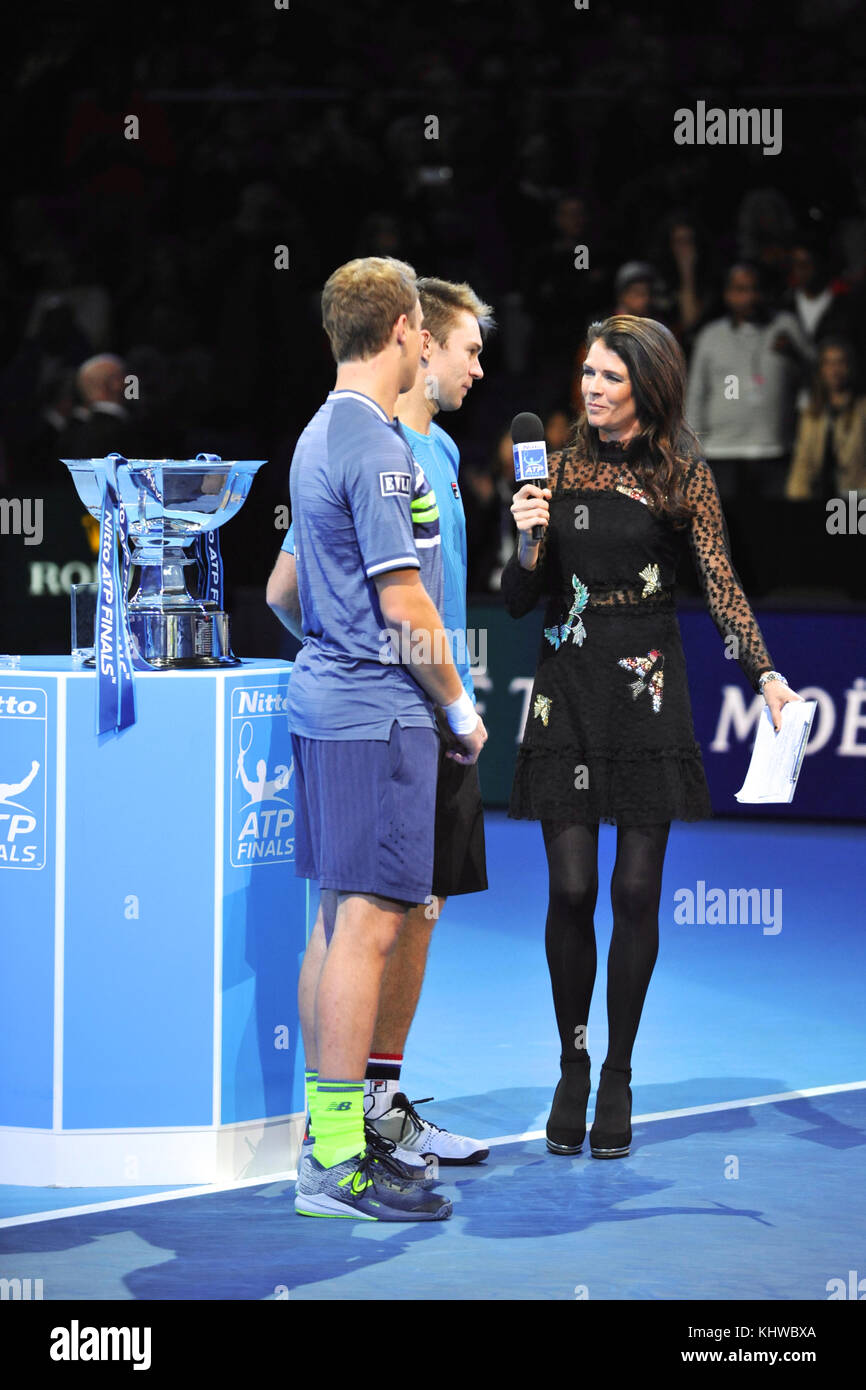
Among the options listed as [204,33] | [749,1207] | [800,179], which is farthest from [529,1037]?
[204,33]

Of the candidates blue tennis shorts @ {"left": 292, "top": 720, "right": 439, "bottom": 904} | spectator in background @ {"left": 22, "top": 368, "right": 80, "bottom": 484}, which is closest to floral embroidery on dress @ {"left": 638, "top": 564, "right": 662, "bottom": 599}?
blue tennis shorts @ {"left": 292, "top": 720, "right": 439, "bottom": 904}

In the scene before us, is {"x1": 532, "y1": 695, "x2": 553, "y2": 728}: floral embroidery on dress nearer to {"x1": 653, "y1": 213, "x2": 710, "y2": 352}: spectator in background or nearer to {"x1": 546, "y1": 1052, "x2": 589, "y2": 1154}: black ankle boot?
{"x1": 546, "y1": 1052, "x2": 589, "y2": 1154}: black ankle boot

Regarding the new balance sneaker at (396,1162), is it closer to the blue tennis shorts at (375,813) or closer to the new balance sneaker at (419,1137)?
the new balance sneaker at (419,1137)

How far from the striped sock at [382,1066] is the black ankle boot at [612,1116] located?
20.0 inches

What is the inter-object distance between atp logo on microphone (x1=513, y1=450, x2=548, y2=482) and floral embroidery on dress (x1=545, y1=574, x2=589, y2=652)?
1.26 ft

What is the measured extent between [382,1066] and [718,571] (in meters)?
1.46

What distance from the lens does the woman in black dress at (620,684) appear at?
4.95 m

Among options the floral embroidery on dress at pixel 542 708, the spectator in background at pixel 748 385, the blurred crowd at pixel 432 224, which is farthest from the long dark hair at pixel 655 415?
the spectator in background at pixel 748 385

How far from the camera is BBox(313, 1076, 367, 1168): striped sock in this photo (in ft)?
14.5

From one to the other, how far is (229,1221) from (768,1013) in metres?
2.56

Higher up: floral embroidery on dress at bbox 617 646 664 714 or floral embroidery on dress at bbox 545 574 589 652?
floral embroidery on dress at bbox 545 574 589 652

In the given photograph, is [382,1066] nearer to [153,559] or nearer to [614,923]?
[614,923]
